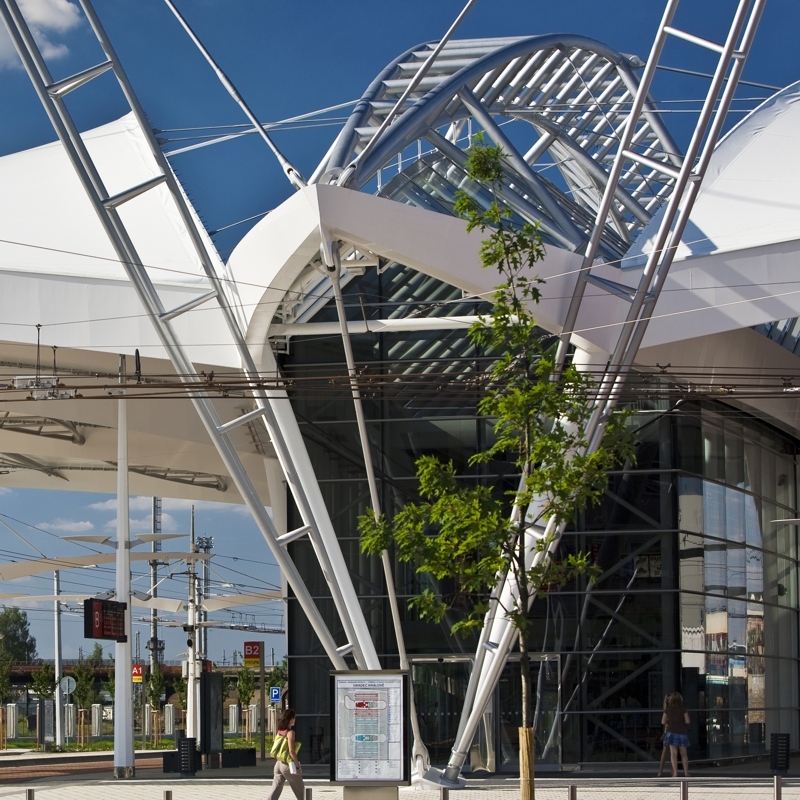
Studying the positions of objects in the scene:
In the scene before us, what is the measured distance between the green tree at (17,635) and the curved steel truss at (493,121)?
4770 inches

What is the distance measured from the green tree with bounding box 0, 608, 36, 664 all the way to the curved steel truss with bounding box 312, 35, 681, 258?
398 ft

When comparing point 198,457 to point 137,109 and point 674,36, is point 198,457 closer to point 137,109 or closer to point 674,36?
point 137,109

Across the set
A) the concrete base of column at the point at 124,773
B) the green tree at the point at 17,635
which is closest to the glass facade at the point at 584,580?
the concrete base of column at the point at 124,773

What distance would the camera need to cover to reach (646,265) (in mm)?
23484

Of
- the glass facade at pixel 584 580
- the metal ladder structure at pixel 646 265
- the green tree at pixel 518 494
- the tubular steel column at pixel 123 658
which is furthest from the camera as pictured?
the glass facade at pixel 584 580

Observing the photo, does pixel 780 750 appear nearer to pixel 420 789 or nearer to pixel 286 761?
pixel 420 789

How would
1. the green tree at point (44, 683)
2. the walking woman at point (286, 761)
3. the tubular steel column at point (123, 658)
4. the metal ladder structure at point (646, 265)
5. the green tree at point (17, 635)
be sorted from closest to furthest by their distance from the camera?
1. the walking woman at point (286, 761)
2. the metal ladder structure at point (646, 265)
3. the tubular steel column at point (123, 658)
4. the green tree at point (44, 683)
5. the green tree at point (17, 635)

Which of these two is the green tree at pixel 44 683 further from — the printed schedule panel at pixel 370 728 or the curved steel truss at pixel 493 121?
the printed schedule panel at pixel 370 728

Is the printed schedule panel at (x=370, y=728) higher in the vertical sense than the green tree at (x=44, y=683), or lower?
higher

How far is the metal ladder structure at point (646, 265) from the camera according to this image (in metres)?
21.3

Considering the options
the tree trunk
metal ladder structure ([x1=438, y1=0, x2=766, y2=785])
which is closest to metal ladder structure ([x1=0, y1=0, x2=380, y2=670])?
metal ladder structure ([x1=438, y1=0, x2=766, y2=785])

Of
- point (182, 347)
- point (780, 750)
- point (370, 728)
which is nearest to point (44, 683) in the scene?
point (182, 347)

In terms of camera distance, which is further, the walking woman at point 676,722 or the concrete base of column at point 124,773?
the concrete base of column at point 124,773

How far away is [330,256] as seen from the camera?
23781 mm
